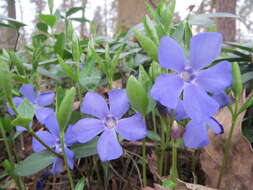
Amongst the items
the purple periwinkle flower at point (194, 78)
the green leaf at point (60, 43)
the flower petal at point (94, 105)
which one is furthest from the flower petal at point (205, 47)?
the green leaf at point (60, 43)

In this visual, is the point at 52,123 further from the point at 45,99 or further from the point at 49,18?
the point at 49,18

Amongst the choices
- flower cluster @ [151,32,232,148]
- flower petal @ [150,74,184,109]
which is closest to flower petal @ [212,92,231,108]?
flower cluster @ [151,32,232,148]

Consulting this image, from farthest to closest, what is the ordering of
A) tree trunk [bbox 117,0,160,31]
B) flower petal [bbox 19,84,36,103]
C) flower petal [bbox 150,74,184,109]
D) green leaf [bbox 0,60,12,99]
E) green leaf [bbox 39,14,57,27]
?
tree trunk [bbox 117,0,160,31] → green leaf [bbox 39,14,57,27] → flower petal [bbox 19,84,36,103] → green leaf [bbox 0,60,12,99] → flower petal [bbox 150,74,184,109]

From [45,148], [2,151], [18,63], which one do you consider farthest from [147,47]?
[2,151]

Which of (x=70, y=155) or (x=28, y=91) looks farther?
(x=28, y=91)

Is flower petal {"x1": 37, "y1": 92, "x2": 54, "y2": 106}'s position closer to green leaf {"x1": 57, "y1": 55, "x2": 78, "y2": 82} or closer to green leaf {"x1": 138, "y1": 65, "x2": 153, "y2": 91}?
green leaf {"x1": 57, "y1": 55, "x2": 78, "y2": 82}

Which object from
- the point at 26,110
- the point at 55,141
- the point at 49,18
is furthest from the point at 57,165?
the point at 49,18

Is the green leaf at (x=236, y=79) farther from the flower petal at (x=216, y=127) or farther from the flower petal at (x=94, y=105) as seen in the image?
the flower petal at (x=94, y=105)
